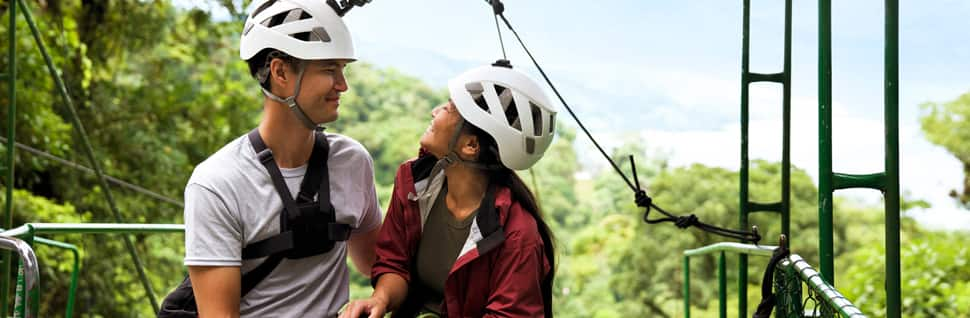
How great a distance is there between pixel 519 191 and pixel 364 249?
1.50ft

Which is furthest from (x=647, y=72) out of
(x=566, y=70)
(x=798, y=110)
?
(x=798, y=110)

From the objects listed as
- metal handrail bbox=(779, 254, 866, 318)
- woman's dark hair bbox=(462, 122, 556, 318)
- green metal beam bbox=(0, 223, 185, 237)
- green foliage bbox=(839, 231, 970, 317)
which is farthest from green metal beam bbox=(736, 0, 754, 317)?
green foliage bbox=(839, 231, 970, 317)

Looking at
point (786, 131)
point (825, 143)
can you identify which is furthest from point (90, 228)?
point (825, 143)

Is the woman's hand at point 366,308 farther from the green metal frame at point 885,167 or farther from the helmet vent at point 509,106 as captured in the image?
the green metal frame at point 885,167

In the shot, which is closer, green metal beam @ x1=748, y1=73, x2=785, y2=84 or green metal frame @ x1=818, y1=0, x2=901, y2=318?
green metal frame @ x1=818, y1=0, x2=901, y2=318

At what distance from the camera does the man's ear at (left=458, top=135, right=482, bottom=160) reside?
2.39 m

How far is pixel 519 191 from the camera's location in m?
2.43

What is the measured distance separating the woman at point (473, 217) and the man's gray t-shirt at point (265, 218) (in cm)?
10

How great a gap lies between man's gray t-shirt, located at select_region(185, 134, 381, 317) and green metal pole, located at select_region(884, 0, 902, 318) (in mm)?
1097

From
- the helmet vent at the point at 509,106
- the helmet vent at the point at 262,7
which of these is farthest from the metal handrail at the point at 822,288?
the helmet vent at the point at 262,7

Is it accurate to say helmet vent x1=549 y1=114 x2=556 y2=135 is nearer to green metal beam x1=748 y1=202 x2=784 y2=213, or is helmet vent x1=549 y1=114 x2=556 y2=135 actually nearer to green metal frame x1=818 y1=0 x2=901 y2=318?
green metal frame x1=818 y1=0 x2=901 y2=318

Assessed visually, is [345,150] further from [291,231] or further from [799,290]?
[799,290]

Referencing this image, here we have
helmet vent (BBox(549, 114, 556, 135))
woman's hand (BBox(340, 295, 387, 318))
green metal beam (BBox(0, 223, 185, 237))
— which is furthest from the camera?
green metal beam (BBox(0, 223, 185, 237))

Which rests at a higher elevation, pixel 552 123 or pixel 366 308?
pixel 552 123
